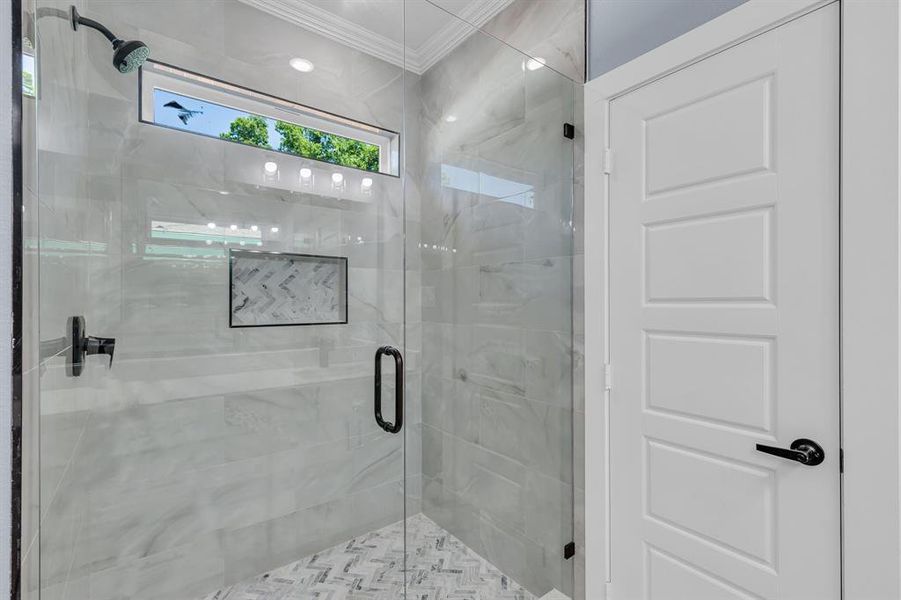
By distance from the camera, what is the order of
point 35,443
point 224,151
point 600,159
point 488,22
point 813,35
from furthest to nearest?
point 488,22 < point 600,159 < point 224,151 < point 813,35 < point 35,443

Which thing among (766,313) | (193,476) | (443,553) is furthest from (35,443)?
(766,313)

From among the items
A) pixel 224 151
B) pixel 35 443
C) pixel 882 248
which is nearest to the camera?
pixel 35 443

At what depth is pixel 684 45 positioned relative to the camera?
1.37m

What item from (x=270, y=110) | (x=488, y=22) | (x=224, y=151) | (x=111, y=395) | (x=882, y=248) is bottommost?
(x=111, y=395)

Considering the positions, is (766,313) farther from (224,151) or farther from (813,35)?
(224,151)

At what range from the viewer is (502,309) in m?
1.72

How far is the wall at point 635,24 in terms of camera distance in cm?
144

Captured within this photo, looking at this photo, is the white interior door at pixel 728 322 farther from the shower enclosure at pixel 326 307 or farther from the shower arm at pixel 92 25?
the shower arm at pixel 92 25

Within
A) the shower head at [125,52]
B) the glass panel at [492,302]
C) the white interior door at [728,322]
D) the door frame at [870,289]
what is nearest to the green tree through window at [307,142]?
the glass panel at [492,302]

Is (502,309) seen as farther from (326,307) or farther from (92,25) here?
(92,25)

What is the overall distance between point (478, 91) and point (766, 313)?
4.08 ft

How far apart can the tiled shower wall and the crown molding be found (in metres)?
0.04

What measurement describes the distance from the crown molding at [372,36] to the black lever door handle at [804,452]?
1.66m

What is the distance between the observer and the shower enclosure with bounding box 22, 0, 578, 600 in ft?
4.56
